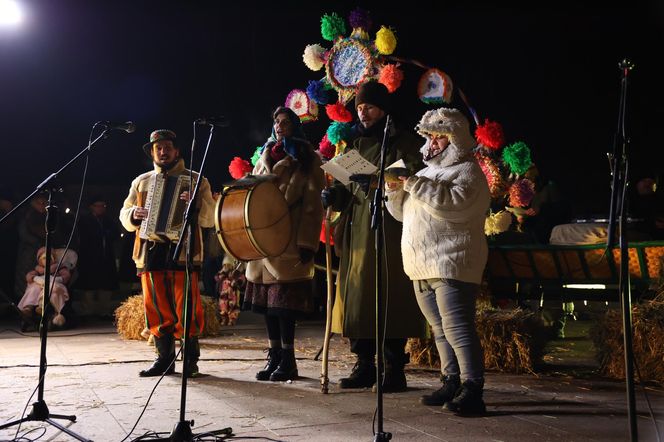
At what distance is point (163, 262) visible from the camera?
5.26 metres

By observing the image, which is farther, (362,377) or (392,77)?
(392,77)

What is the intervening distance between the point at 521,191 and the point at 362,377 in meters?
2.47

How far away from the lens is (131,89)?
40.6 ft

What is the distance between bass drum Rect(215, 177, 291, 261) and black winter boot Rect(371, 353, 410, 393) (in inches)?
42.6

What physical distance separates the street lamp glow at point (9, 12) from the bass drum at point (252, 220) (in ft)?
17.0

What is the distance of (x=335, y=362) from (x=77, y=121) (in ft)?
28.0

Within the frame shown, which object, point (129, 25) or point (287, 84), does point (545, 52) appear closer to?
point (287, 84)

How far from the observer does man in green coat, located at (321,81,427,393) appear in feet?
15.0

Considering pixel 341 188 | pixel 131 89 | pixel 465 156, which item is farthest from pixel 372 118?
pixel 131 89

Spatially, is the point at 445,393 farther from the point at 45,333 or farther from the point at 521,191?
the point at 521,191

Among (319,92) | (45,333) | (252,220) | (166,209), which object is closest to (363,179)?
(252,220)

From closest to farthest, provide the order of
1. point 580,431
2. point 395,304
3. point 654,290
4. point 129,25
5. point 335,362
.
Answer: point 580,431 < point 395,304 < point 654,290 < point 335,362 < point 129,25

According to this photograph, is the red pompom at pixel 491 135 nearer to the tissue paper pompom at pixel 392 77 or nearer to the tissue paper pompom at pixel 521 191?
the tissue paper pompom at pixel 521 191

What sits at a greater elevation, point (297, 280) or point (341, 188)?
point (341, 188)
